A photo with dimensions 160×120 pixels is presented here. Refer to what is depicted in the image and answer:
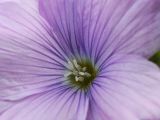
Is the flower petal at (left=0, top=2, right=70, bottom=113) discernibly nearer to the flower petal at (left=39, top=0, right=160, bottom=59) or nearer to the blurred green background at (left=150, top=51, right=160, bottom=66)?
the flower petal at (left=39, top=0, right=160, bottom=59)

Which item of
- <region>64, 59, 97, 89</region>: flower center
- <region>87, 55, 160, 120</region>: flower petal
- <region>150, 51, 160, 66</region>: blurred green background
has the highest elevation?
<region>64, 59, 97, 89</region>: flower center

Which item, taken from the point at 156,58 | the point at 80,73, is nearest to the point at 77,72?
the point at 80,73

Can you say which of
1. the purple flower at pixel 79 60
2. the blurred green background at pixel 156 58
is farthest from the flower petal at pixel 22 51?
the blurred green background at pixel 156 58

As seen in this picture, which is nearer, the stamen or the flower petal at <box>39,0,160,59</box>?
the flower petal at <box>39,0,160,59</box>

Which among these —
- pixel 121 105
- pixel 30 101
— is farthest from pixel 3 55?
pixel 121 105

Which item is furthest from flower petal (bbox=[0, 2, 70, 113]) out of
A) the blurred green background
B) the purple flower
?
the blurred green background

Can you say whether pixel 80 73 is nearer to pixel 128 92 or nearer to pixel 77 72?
pixel 77 72
